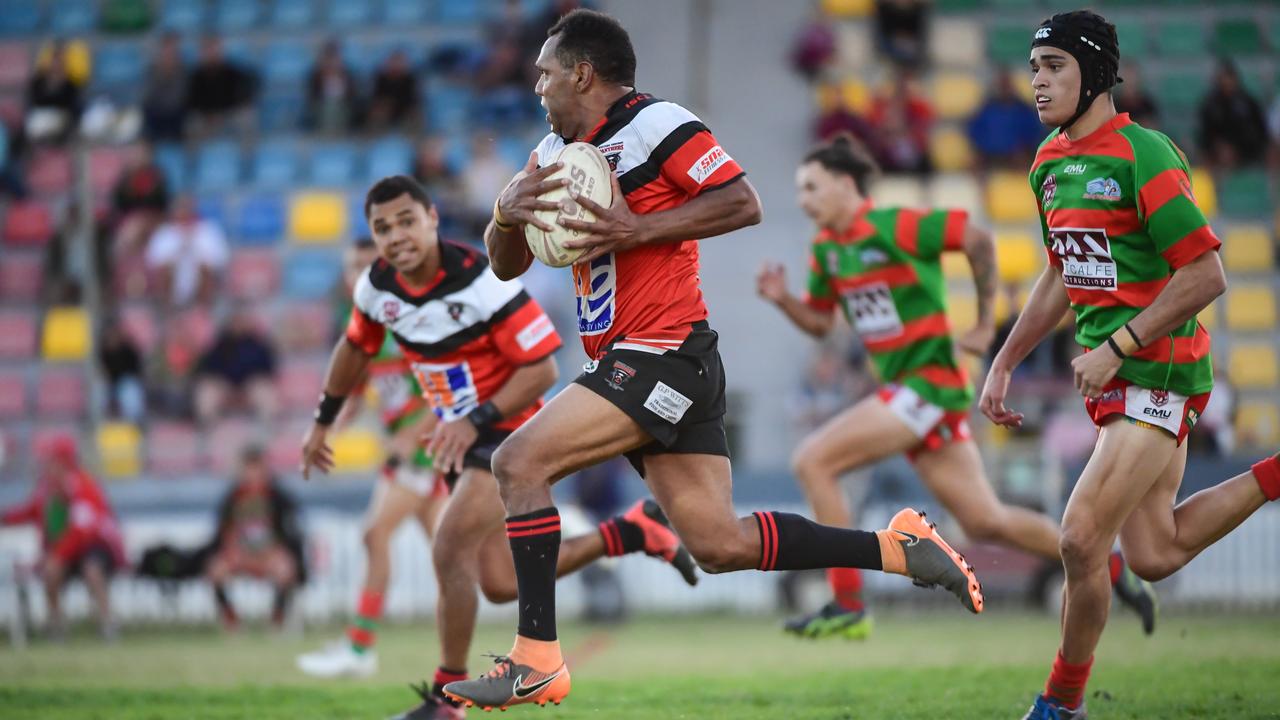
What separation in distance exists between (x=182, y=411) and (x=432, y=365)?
11.2 m

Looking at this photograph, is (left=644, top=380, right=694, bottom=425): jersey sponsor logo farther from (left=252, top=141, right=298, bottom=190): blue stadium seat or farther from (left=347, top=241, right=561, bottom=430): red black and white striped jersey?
(left=252, top=141, right=298, bottom=190): blue stadium seat

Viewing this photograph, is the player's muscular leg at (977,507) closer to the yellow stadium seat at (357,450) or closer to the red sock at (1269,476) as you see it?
the red sock at (1269,476)

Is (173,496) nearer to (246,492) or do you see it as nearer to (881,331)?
(246,492)

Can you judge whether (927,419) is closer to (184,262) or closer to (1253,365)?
(1253,365)

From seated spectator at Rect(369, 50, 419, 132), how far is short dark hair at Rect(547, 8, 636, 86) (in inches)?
596

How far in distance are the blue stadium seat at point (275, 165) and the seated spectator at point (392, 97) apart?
1.33 meters

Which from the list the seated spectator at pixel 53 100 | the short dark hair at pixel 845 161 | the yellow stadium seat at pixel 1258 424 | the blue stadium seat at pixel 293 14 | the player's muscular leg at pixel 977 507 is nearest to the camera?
the player's muscular leg at pixel 977 507

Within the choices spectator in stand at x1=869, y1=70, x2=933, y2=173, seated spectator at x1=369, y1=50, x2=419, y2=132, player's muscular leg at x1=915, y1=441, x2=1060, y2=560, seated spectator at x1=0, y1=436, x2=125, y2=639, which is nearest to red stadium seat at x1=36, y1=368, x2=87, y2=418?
seated spectator at x1=0, y1=436, x2=125, y2=639

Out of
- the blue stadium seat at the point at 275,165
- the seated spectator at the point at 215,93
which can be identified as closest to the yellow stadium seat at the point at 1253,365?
the blue stadium seat at the point at 275,165

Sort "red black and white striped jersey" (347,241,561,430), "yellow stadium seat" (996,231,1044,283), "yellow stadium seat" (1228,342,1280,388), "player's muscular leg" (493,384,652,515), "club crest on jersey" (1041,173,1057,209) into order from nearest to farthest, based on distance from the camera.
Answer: "player's muscular leg" (493,384,652,515) < "club crest on jersey" (1041,173,1057,209) < "red black and white striped jersey" (347,241,561,430) < "yellow stadium seat" (1228,342,1280,388) < "yellow stadium seat" (996,231,1044,283)

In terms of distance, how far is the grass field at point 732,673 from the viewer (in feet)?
24.3

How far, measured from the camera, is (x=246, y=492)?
51.1 ft

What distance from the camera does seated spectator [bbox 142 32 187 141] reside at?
21062 millimetres

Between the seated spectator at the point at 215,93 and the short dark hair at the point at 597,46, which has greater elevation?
the seated spectator at the point at 215,93
